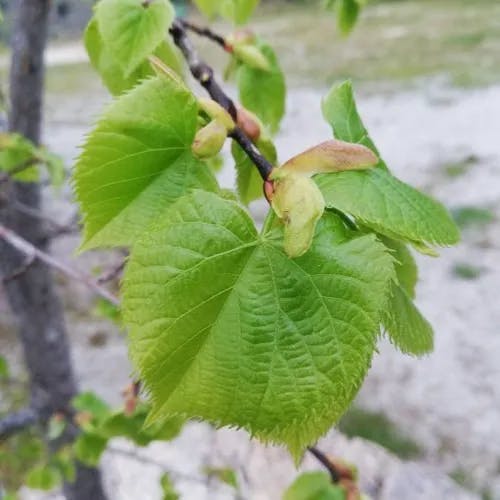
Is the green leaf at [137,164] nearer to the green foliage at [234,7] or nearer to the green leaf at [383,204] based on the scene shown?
the green leaf at [383,204]

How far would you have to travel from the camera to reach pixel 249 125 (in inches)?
15.9

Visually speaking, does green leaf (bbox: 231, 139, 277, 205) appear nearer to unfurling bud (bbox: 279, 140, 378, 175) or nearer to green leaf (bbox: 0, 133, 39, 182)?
unfurling bud (bbox: 279, 140, 378, 175)

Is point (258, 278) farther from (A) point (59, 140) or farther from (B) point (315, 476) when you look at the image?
(A) point (59, 140)

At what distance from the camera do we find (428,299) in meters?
2.81

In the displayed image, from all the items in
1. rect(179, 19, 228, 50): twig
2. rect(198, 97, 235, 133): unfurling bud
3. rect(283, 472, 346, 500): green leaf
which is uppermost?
rect(198, 97, 235, 133): unfurling bud

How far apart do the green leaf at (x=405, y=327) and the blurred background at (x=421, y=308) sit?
0.58ft

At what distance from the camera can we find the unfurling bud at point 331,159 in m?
0.33

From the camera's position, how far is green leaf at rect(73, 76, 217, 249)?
355mm

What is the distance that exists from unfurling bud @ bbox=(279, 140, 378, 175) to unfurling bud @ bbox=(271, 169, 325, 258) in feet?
0.04

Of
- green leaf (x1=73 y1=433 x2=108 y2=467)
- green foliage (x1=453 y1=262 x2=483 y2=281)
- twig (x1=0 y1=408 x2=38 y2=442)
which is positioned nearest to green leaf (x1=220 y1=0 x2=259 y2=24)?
green leaf (x1=73 y1=433 x2=108 y2=467)

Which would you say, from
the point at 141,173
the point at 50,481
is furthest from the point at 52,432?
the point at 141,173

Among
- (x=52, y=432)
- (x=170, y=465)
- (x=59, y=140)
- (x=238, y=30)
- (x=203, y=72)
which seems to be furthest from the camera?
(x=59, y=140)

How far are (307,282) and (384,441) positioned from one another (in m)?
1.94

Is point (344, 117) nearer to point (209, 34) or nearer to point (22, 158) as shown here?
point (209, 34)
